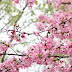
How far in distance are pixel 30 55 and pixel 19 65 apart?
384 millimetres

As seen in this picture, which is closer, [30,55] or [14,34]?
[30,55]

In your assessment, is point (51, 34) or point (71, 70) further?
point (51, 34)

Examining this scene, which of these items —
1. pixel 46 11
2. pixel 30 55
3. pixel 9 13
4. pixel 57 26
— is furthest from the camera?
pixel 46 11

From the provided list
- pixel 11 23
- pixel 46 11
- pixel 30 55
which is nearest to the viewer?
pixel 30 55

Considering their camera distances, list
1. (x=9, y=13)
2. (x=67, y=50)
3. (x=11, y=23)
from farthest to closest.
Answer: (x=11, y=23)
(x=9, y=13)
(x=67, y=50)

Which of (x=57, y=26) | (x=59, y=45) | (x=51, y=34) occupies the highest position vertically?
(x=57, y=26)

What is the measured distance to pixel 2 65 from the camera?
249 centimetres

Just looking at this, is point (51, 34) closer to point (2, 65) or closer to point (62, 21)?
point (62, 21)

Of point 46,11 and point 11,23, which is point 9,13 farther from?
point 46,11

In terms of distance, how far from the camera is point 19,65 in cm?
254

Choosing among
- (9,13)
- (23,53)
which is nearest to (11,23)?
(9,13)

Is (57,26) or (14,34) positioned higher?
(57,26)

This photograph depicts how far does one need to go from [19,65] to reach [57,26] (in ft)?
4.70

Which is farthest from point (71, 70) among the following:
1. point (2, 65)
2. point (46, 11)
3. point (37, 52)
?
point (46, 11)
